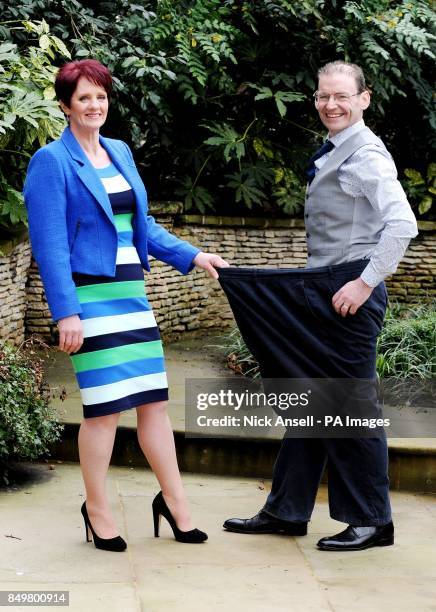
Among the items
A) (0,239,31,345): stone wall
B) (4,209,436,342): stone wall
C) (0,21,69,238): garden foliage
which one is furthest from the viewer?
(4,209,436,342): stone wall

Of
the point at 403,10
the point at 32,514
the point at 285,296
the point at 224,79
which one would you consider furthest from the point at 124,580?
the point at 403,10

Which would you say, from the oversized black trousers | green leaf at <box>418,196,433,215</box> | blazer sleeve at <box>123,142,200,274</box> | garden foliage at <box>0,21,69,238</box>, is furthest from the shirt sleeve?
green leaf at <box>418,196,433,215</box>

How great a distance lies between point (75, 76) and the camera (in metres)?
3.86

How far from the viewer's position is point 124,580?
3758 mm

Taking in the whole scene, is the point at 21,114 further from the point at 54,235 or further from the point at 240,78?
the point at 240,78

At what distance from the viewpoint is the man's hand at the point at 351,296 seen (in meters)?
3.95

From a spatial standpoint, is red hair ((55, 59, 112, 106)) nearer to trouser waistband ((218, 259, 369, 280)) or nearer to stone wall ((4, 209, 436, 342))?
trouser waistband ((218, 259, 369, 280))

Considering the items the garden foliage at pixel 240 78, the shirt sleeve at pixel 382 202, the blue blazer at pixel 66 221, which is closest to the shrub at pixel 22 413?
the blue blazer at pixel 66 221

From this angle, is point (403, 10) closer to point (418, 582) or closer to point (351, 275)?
point (351, 275)

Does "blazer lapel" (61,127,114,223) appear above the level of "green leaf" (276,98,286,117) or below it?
below

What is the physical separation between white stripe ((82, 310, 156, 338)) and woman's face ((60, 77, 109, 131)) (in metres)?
0.69

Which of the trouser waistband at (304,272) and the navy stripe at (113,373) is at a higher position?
the trouser waistband at (304,272)

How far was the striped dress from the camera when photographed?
392 cm

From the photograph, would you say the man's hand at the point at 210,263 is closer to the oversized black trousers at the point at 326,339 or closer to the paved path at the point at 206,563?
the oversized black trousers at the point at 326,339
